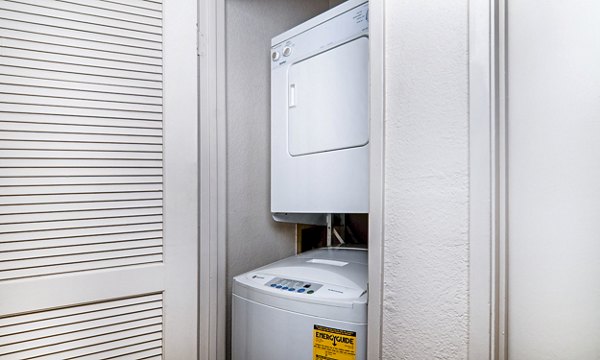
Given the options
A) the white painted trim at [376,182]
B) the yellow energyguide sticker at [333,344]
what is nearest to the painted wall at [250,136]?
the yellow energyguide sticker at [333,344]

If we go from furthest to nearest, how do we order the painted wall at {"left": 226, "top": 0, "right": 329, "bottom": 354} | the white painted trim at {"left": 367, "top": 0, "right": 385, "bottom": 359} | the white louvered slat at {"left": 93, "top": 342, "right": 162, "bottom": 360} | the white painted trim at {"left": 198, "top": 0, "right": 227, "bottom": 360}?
the painted wall at {"left": 226, "top": 0, "right": 329, "bottom": 354} < the white painted trim at {"left": 198, "top": 0, "right": 227, "bottom": 360} < the white louvered slat at {"left": 93, "top": 342, "right": 162, "bottom": 360} < the white painted trim at {"left": 367, "top": 0, "right": 385, "bottom": 359}

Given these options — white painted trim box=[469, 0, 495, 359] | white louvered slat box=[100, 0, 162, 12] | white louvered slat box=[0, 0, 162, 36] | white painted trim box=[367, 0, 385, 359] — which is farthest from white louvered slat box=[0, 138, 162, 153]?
white painted trim box=[469, 0, 495, 359]

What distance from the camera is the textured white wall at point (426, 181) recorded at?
2.76 ft

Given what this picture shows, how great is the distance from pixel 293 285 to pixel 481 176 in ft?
2.20

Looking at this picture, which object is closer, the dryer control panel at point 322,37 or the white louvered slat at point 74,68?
the white louvered slat at point 74,68

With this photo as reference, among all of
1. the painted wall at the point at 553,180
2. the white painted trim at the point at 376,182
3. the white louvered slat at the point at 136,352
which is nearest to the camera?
the painted wall at the point at 553,180

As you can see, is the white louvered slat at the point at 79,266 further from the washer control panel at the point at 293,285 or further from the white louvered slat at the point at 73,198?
the washer control panel at the point at 293,285

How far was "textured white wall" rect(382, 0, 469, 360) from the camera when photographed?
84 centimetres

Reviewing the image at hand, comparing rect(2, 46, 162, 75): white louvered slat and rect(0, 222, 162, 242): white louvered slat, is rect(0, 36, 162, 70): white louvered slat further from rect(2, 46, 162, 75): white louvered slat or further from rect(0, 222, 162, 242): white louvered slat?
rect(0, 222, 162, 242): white louvered slat

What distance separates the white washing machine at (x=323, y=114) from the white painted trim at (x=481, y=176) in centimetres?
43

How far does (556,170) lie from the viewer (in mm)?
786

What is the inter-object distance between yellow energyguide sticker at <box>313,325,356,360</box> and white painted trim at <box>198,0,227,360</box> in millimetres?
559

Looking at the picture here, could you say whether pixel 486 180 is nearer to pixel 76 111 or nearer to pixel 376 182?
pixel 376 182

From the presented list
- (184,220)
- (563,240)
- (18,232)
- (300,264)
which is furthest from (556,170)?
(18,232)
